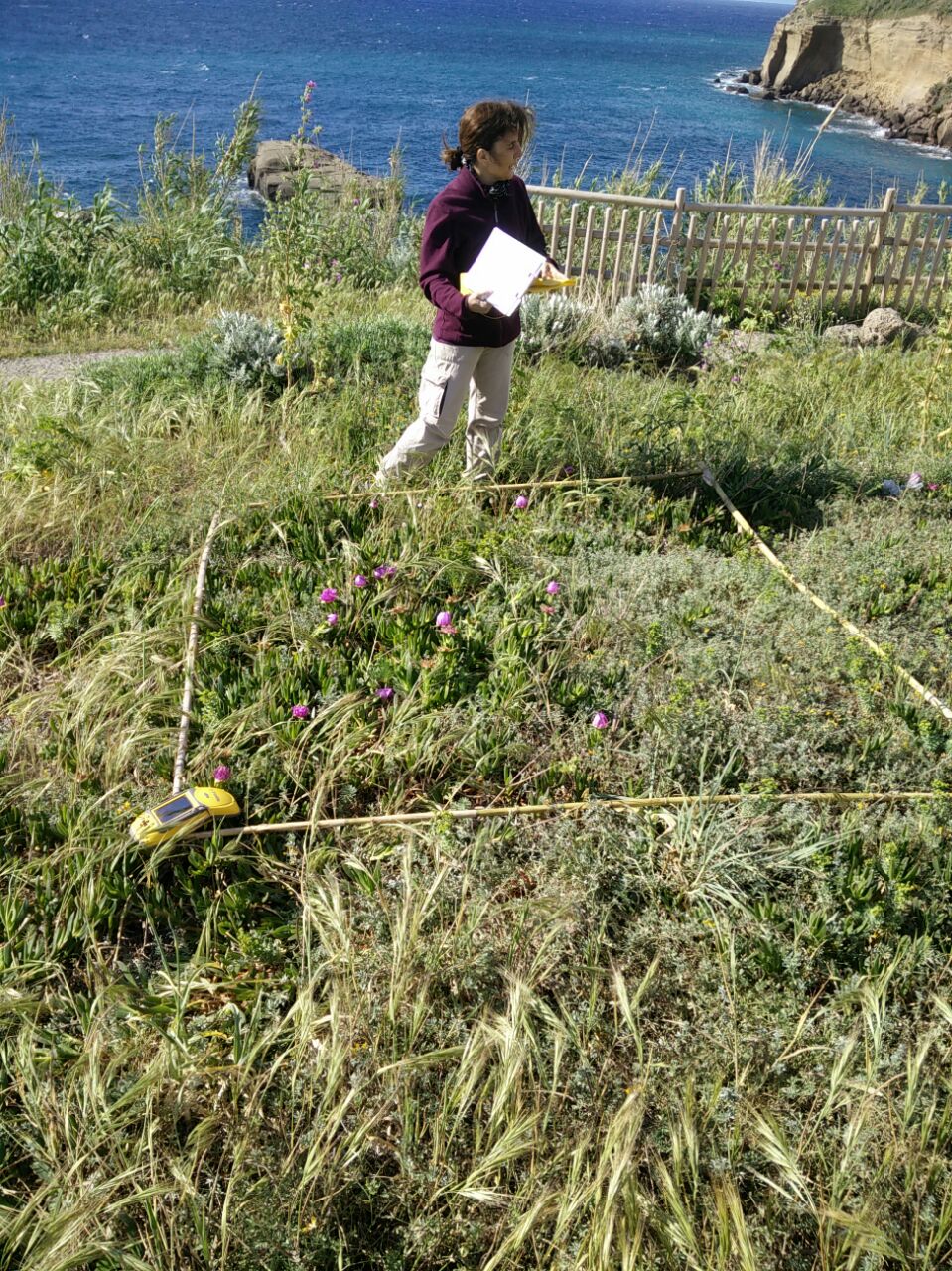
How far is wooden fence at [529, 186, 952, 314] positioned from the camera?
8.52m

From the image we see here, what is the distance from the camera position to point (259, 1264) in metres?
1.86

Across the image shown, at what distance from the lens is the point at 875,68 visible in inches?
2169

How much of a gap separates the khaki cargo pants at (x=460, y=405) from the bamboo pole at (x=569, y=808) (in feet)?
6.09

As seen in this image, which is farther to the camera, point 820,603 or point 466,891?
point 820,603

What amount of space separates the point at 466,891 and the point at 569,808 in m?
0.42

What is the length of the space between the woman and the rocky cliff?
4660 centimetres

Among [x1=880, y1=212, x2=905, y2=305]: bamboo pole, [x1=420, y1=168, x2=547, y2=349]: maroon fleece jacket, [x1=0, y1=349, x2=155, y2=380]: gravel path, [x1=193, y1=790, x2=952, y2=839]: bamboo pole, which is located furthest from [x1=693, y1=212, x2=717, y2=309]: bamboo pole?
[x1=193, y1=790, x2=952, y2=839]: bamboo pole

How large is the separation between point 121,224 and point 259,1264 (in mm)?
8953

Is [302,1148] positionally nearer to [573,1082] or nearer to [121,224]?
[573,1082]

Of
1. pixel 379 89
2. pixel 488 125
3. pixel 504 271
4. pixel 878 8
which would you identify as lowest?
pixel 504 271

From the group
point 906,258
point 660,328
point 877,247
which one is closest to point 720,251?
point 877,247

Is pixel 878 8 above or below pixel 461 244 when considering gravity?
above

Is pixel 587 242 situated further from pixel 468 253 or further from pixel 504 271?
pixel 504 271

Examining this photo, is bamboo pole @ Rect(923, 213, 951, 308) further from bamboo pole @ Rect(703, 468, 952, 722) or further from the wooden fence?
bamboo pole @ Rect(703, 468, 952, 722)
